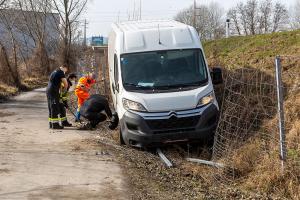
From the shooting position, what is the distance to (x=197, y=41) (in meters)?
11.1

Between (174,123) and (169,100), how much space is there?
480 millimetres

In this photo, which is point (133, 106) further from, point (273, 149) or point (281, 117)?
point (281, 117)

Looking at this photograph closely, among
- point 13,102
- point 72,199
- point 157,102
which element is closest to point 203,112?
point 157,102

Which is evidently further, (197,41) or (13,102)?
(13,102)

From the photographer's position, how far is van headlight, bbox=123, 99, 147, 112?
9.79 meters

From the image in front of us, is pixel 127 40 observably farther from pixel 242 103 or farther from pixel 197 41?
pixel 242 103

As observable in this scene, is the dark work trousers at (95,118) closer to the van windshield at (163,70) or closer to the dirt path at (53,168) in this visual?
the dirt path at (53,168)

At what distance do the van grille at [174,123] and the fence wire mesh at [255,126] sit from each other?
1.88ft

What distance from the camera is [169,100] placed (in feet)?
31.9

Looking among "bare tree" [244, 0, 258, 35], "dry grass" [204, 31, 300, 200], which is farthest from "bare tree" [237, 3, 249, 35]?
"dry grass" [204, 31, 300, 200]

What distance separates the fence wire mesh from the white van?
0.54m

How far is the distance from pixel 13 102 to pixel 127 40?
468 inches

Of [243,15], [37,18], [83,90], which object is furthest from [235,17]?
[83,90]

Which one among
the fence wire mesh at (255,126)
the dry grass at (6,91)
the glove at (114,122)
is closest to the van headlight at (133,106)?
the fence wire mesh at (255,126)
